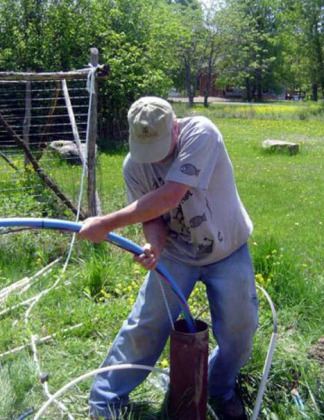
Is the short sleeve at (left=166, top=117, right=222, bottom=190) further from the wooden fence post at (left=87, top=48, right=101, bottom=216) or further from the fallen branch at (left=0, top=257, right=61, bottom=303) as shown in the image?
the wooden fence post at (left=87, top=48, right=101, bottom=216)

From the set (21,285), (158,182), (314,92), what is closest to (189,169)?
(158,182)

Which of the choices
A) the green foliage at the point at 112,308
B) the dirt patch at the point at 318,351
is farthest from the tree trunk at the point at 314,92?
the dirt patch at the point at 318,351

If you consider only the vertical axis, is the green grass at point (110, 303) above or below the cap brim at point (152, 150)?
below

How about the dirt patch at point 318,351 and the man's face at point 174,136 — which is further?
the dirt patch at point 318,351

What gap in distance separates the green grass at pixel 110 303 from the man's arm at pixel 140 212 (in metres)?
1.04

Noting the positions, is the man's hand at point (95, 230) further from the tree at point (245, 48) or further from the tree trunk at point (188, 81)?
the tree at point (245, 48)

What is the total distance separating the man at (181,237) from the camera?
2.61 m

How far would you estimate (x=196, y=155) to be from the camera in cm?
263

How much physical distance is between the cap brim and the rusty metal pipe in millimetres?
806

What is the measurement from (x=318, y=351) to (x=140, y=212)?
1.68 metres

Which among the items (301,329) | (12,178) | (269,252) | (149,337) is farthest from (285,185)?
(149,337)

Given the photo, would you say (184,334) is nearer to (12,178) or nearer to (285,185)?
(12,178)

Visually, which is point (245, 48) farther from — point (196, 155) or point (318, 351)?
point (196, 155)

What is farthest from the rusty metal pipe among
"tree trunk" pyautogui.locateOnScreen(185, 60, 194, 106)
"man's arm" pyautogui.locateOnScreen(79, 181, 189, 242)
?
"tree trunk" pyautogui.locateOnScreen(185, 60, 194, 106)
